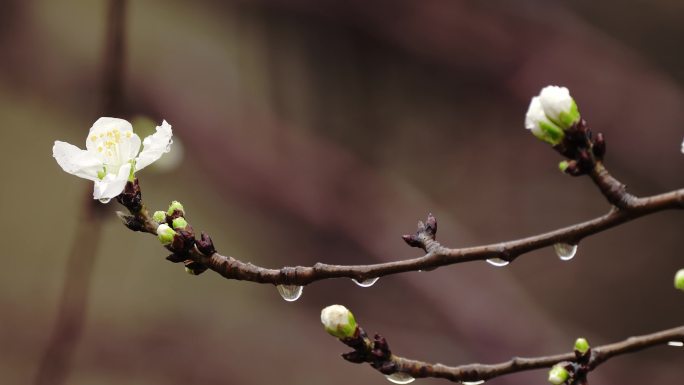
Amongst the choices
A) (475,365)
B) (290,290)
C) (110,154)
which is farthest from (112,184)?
(475,365)

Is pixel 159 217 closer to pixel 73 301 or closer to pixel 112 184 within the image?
pixel 112 184

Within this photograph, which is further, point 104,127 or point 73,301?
point 73,301

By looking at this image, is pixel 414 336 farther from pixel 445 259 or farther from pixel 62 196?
pixel 445 259

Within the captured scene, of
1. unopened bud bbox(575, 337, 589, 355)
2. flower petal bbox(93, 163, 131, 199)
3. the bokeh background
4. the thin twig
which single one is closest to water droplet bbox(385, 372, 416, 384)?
the thin twig

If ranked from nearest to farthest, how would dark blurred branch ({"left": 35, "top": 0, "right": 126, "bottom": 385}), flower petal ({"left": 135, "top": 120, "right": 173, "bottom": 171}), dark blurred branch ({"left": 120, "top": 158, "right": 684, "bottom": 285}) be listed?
dark blurred branch ({"left": 120, "top": 158, "right": 684, "bottom": 285}), flower petal ({"left": 135, "top": 120, "right": 173, "bottom": 171}), dark blurred branch ({"left": 35, "top": 0, "right": 126, "bottom": 385})

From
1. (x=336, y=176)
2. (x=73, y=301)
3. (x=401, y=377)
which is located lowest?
(x=401, y=377)

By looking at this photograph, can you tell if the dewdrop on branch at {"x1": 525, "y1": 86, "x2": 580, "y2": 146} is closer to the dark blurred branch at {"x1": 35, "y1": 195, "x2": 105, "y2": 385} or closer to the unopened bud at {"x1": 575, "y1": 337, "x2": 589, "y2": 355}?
the unopened bud at {"x1": 575, "y1": 337, "x2": 589, "y2": 355}
